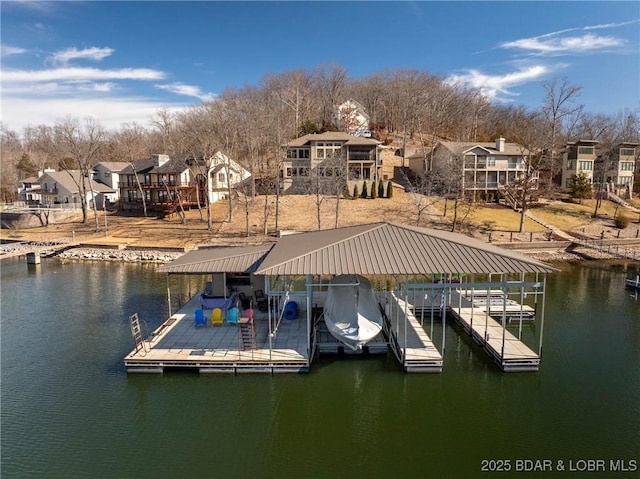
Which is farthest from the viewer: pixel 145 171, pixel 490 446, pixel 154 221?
pixel 145 171

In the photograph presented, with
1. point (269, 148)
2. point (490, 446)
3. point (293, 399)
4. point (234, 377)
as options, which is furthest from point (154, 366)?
point (269, 148)

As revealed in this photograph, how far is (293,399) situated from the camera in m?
14.4

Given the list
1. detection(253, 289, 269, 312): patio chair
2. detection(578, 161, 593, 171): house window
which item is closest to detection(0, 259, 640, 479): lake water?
detection(253, 289, 269, 312): patio chair

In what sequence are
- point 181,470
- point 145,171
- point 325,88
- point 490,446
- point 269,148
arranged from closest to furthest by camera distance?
1. point 181,470
2. point 490,446
3. point 145,171
4. point 269,148
5. point 325,88

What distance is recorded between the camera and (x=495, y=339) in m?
18.3

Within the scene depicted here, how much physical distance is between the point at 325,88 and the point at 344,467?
86.6m

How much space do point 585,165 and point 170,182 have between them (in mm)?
52835

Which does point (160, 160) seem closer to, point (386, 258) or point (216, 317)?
point (216, 317)

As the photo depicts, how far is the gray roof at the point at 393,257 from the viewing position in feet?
50.2

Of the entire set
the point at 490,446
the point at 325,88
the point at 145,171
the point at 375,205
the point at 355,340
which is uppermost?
the point at 325,88

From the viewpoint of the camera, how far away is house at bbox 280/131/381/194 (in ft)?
178

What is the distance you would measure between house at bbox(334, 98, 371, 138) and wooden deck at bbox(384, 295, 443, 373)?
59386 mm

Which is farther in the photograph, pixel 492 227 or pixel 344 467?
pixel 492 227

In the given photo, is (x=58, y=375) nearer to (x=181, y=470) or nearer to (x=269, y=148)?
(x=181, y=470)
